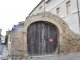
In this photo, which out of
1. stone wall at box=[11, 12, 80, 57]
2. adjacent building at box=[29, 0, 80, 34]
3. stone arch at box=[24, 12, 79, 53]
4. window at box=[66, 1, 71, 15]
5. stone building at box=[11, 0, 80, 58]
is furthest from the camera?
window at box=[66, 1, 71, 15]

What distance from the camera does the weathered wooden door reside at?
13602mm

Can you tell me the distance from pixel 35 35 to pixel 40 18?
4.78 ft

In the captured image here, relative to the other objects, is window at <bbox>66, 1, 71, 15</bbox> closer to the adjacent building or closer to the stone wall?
the adjacent building

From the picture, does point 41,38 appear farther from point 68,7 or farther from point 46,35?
point 68,7

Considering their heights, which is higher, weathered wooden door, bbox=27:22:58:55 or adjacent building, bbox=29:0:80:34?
adjacent building, bbox=29:0:80:34

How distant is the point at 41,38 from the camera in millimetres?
13914

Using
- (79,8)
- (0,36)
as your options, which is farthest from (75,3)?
(0,36)

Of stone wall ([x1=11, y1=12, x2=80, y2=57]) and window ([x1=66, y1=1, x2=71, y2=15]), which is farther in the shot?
window ([x1=66, y1=1, x2=71, y2=15])

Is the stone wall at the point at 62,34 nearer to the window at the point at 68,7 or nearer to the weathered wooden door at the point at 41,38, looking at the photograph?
the weathered wooden door at the point at 41,38

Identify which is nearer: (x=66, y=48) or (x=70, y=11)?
(x=66, y=48)

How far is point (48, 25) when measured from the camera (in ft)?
46.9

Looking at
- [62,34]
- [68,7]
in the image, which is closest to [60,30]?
[62,34]

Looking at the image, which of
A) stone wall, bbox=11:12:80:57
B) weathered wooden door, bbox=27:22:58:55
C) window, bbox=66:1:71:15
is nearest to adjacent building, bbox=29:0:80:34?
window, bbox=66:1:71:15

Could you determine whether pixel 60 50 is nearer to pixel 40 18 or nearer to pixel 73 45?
pixel 73 45
